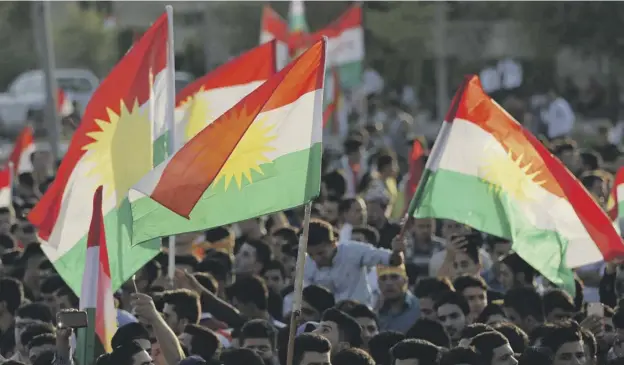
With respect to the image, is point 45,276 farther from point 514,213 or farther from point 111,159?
point 514,213

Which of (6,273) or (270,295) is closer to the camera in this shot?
(270,295)

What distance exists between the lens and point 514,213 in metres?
9.62

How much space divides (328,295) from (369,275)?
1441 mm

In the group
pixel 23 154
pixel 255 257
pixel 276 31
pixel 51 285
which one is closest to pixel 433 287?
pixel 255 257

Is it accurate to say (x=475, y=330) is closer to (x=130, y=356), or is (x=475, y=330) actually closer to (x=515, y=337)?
(x=515, y=337)

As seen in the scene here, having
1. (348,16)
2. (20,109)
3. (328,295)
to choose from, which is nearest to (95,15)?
(20,109)

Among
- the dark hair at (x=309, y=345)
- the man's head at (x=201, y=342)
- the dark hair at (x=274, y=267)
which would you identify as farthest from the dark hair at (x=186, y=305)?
the dark hair at (x=274, y=267)

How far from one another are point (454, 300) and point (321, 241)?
1298 mm

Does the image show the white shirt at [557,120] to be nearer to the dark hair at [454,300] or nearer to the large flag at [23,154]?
the large flag at [23,154]

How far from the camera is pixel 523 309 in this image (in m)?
10.2

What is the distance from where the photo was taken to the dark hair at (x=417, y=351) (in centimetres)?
848

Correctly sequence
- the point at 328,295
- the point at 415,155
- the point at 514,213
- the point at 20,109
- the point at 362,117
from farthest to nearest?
the point at 20,109
the point at 362,117
the point at 415,155
the point at 328,295
the point at 514,213

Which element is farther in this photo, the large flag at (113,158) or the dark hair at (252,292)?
the dark hair at (252,292)

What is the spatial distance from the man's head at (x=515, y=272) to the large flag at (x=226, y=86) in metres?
2.24
